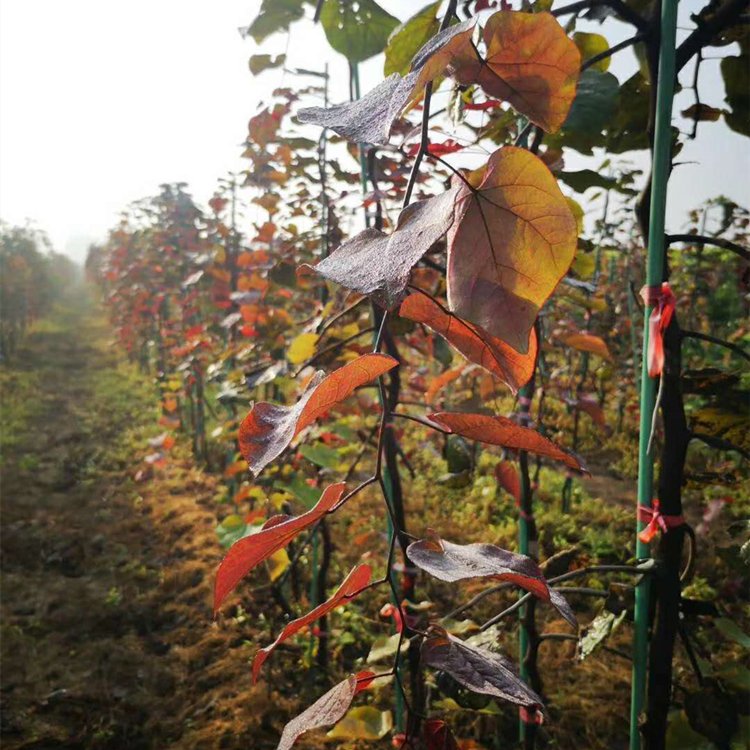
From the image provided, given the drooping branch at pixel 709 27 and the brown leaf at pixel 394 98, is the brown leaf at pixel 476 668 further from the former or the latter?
the drooping branch at pixel 709 27

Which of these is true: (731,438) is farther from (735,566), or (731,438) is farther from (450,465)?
(450,465)

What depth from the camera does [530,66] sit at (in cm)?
35

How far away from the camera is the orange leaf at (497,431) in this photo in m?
0.39

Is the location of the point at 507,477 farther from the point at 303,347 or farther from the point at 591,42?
the point at 591,42

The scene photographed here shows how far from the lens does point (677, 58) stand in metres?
0.72

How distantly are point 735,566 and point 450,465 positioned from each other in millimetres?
434

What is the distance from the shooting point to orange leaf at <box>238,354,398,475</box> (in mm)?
329

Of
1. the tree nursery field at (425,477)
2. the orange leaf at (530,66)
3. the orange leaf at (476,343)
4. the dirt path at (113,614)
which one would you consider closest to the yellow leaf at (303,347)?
the tree nursery field at (425,477)

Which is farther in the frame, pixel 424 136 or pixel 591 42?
pixel 591 42

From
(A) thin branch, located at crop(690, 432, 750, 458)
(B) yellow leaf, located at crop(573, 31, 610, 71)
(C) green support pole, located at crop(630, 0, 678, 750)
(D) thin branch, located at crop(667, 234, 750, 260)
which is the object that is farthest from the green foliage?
(A) thin branch, located at crop(690, 432, 750, 458)

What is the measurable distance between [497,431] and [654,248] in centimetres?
42

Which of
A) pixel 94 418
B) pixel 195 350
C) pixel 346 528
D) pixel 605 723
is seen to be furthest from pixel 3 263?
pixel 605 723

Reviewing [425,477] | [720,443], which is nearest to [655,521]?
[720,443]

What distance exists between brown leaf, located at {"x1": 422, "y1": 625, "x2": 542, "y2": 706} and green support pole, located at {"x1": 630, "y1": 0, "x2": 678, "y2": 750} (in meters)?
0.39
